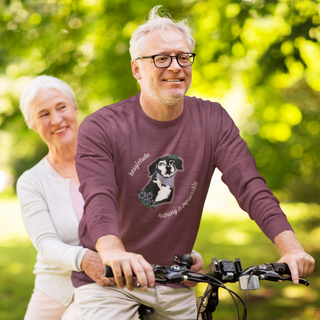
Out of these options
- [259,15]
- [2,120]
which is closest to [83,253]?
[259,15]

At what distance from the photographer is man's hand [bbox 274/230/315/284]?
1.67 m

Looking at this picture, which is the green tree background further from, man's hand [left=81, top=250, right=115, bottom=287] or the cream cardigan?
man's hand [left=81, top=250, right=115, bottom=287]

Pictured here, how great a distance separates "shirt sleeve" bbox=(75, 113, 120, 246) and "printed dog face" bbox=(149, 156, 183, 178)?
0.22m

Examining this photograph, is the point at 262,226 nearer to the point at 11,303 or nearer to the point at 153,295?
the point at 153,295

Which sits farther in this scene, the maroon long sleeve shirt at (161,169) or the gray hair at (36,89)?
the gray hair at (36,89)

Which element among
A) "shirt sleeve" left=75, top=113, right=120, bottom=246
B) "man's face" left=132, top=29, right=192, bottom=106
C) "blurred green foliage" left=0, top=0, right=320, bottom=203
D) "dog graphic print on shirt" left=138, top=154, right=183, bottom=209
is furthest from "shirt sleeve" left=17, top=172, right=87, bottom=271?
"blurred green foliage" left=0, top=0, right=320, bottom=203

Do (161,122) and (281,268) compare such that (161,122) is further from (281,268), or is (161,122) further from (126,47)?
(126,47)

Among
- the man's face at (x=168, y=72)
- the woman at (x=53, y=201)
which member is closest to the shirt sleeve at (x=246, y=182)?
the man's face at (x=168, y=72)

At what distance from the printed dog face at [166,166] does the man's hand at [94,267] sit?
0.51 meters

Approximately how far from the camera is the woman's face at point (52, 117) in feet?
9.62

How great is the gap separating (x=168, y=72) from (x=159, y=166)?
481 millimetres

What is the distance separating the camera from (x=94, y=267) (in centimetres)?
212

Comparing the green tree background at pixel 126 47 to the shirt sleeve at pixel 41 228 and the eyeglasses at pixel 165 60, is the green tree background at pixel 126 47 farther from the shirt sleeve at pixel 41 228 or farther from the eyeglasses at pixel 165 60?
the shirt sleeve at pixel 41 228

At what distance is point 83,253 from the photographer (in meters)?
2.22
